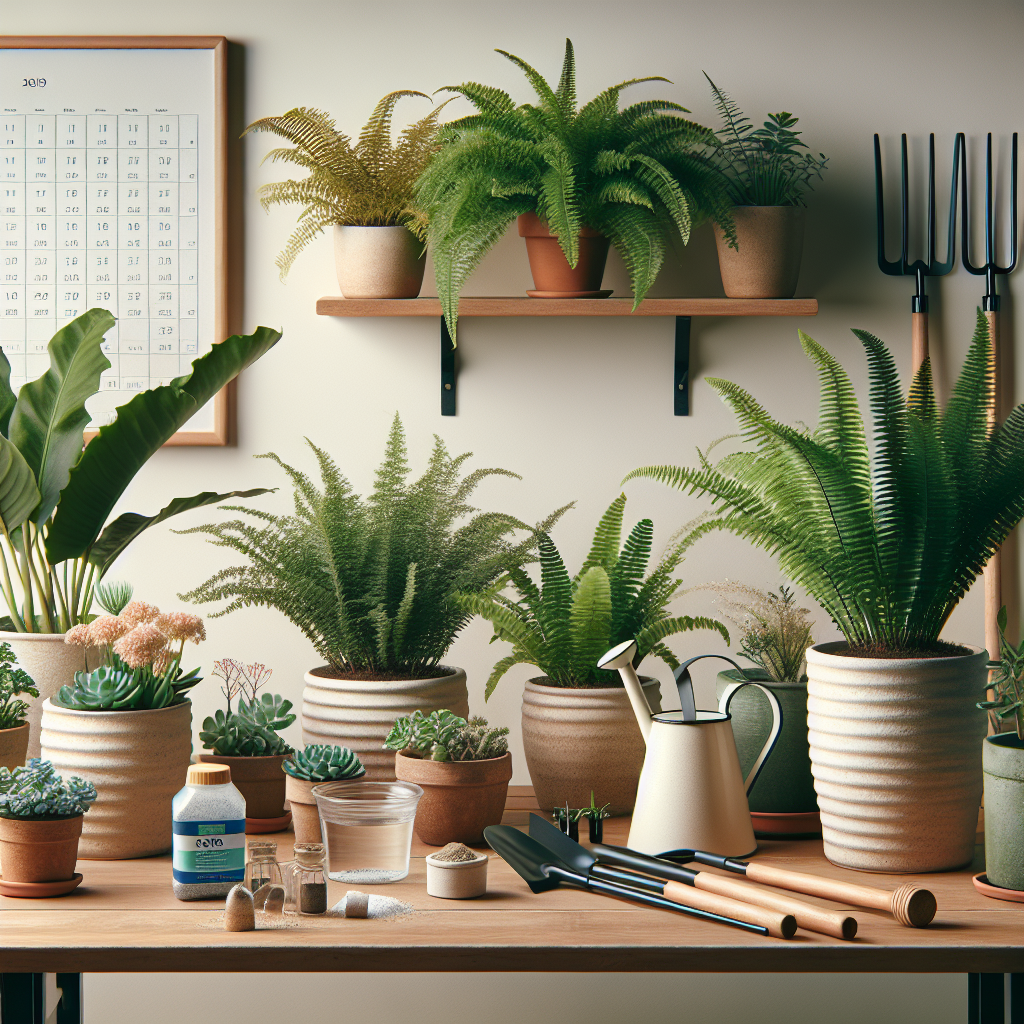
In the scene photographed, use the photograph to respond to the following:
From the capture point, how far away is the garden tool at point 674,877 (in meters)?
1.01

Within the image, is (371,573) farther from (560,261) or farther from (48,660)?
(560,261)

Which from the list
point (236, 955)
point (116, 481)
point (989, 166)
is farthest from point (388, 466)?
point (989, 166)

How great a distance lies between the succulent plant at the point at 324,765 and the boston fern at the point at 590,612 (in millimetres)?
247

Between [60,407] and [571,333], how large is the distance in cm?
83

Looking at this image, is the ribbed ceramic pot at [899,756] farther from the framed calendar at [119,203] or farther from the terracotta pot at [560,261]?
the framed calendar at [119,203]

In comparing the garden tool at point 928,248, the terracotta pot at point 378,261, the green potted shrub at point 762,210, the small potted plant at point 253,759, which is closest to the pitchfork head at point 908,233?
the garden tool at point 928,248

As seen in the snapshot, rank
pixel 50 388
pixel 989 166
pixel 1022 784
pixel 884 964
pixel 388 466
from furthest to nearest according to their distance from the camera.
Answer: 1. pixel 989 166
2. pixel 50 388
3. pixel 388 466
4. pixel 1022 784
5. pixel 884 964

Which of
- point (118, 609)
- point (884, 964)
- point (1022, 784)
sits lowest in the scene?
point (884, 964)

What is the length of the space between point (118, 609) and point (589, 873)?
2.74 ft

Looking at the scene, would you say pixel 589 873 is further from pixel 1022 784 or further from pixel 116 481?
pixel 116 481

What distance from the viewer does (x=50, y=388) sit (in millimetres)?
1614

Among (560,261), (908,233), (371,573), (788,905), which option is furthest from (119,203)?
(788,905)

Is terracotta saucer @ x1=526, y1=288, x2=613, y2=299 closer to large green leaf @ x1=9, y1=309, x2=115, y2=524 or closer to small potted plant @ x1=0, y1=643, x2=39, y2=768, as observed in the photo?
large green leaf @ x1=9, y1=309, x2=115, y2=524

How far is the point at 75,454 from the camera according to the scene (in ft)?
5.19
